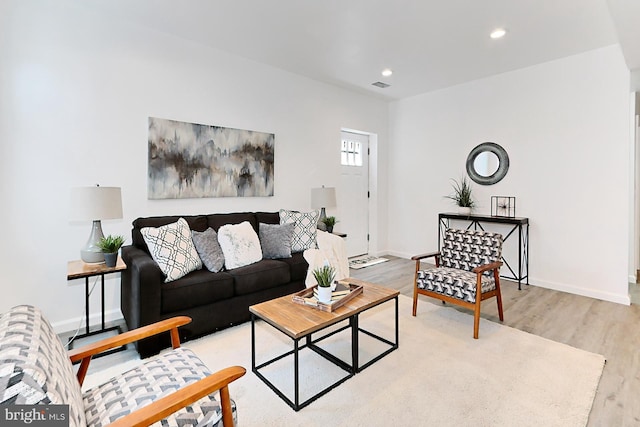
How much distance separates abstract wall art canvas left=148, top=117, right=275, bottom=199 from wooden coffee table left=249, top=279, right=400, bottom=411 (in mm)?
1862

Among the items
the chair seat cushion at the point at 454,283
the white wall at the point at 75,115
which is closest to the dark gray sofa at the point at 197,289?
the white wall at the point at 75,115

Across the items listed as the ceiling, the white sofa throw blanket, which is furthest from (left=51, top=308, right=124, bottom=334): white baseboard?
the ceiling

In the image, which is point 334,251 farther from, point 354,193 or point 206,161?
point 206,161

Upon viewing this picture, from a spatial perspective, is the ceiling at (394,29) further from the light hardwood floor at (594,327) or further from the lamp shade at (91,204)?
the light hardwood floor at (594,327)

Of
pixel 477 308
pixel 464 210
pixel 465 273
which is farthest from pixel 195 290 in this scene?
pixel 464 210

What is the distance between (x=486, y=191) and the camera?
15.4ft

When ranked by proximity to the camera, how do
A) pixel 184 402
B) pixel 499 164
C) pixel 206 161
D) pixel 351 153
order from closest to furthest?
pixel 184 402 < pixel 206 161 < pixel 499 164 < pixel 351 153

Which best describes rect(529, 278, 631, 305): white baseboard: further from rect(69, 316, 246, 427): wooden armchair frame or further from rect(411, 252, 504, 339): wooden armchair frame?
rect(69, 316, 246, 427): wooden armchair frame

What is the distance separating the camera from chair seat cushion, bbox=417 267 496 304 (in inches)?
110

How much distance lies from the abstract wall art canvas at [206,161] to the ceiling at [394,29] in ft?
3.12

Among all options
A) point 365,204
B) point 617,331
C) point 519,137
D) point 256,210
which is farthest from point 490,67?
point 256,210

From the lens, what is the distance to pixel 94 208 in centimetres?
249

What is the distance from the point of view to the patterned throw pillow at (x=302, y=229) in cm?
373

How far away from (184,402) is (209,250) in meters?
1.98
